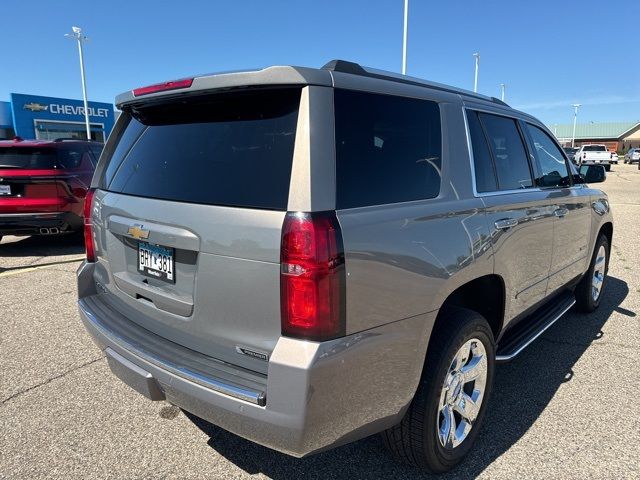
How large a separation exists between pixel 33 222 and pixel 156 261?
5.91 m

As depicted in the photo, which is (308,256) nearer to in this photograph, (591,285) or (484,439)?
(484,439)

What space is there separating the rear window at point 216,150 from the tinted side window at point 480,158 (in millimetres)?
1301

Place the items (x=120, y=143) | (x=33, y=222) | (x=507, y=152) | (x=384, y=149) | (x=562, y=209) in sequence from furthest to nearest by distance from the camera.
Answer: (x=33, y=222) → (x=562, y=209) → (x=507, y=152) → (x=120, y=143) → (x=384, y=149)

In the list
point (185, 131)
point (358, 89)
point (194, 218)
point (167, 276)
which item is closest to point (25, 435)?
point (167, 276)

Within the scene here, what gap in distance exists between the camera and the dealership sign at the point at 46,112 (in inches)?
1334

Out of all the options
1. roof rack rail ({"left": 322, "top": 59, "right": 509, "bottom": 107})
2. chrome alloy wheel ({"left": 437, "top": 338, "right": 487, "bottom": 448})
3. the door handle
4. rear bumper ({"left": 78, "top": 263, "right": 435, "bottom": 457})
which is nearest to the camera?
rear bumper ({"left": 78, "top": 263, "right": 435, "bottom": 457})

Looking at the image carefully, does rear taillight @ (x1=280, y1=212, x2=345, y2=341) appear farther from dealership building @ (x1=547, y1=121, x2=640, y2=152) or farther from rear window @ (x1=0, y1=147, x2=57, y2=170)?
dealership building @ (x1=547, y1=121, x2=640, y2=152)

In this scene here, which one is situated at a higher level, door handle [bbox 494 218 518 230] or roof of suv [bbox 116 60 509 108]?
roof of suv [bbox 116 60 509 108]

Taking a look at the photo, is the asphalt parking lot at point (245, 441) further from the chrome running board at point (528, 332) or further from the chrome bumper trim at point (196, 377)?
the chrome bumper trim at point (196, 377)

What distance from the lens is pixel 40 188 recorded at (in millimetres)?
7152

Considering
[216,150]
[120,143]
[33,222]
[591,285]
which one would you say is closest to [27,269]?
[33,222]

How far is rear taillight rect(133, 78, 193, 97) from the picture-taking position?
219 cm

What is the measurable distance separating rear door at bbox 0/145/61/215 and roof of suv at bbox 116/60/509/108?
5.48 m

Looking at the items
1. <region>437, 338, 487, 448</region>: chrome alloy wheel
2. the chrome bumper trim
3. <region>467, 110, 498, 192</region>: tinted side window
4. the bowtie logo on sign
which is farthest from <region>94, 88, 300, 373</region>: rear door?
the bowtie logo on sign
